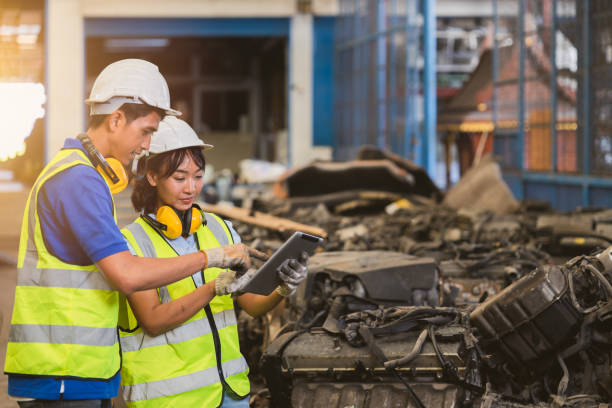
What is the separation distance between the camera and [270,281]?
2949mm

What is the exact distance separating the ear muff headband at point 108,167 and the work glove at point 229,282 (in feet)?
1.56

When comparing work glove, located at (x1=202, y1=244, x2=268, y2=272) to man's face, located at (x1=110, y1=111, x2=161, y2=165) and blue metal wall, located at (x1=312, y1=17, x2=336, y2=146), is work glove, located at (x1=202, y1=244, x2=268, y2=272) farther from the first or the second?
blue metal wall, located at (x1=312, y1=17, x2=336, y2=146)

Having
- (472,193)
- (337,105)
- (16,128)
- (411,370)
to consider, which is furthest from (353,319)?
(337,105)

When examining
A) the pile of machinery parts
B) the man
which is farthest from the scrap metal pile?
the man

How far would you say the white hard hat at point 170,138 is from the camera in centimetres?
310

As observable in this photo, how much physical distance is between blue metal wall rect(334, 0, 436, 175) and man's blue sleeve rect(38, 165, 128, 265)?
1225 cm

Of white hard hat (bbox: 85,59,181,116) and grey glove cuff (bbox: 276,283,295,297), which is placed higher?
white hard hat (bbox: 85,59,181,116)

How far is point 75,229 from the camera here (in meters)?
2.52

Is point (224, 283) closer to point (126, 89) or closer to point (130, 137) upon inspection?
point (130, 137)

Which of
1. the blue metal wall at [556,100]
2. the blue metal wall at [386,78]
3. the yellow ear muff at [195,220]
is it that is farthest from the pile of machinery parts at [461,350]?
the blue metal wall at [386,78]

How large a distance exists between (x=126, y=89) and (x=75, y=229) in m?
0.55

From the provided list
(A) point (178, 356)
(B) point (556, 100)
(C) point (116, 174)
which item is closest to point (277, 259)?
(A) point (178, 356)

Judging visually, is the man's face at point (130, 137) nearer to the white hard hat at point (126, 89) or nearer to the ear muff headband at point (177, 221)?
the white hard hat at point (126, 89)

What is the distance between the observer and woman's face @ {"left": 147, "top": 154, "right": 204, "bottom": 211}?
10.1 ft
